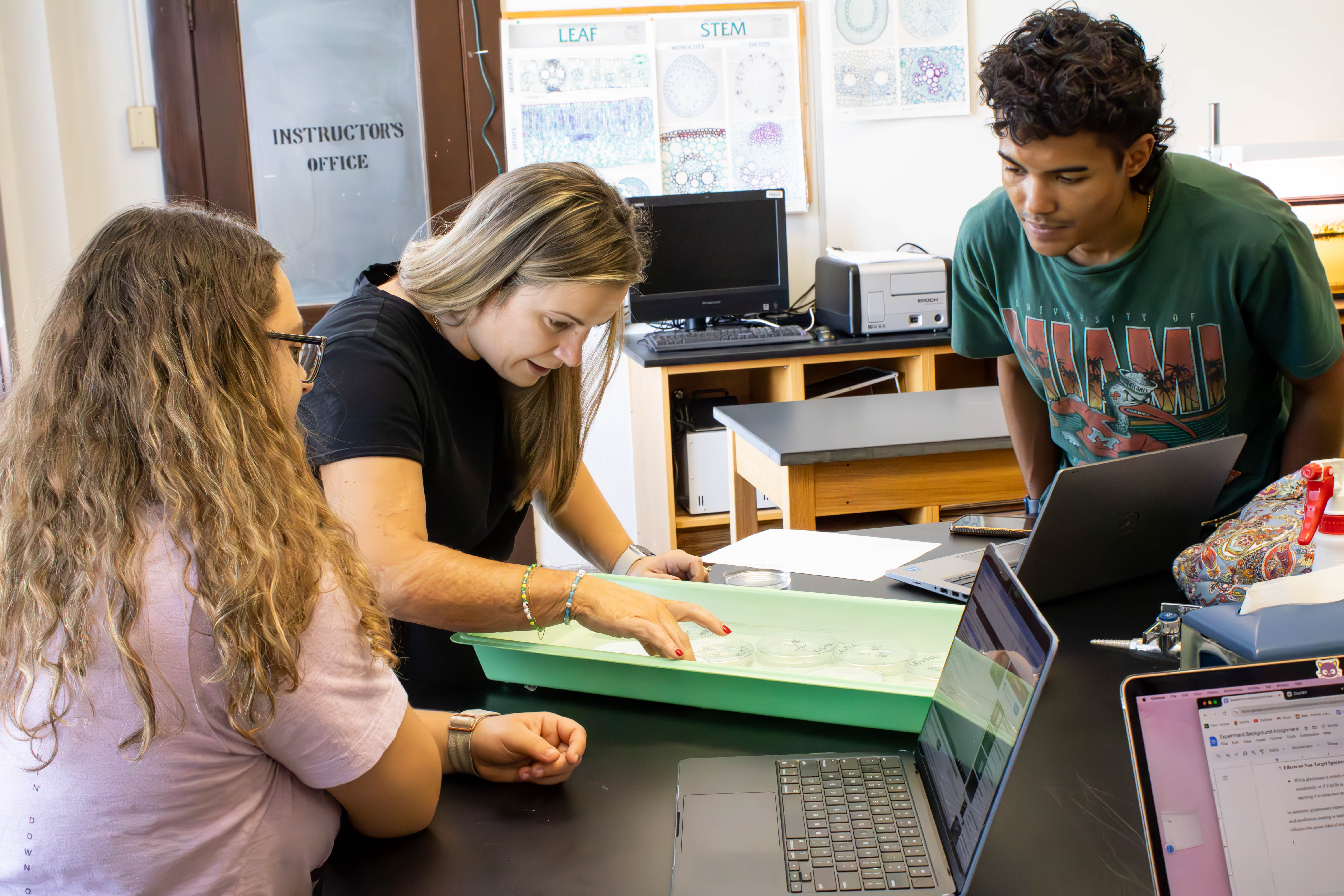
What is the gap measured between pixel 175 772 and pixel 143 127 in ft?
10.1

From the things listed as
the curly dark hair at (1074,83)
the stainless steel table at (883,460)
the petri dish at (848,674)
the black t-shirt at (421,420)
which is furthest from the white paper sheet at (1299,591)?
the stainless steel table at (883,460)

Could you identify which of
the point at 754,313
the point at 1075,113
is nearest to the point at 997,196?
the point at 1075,113

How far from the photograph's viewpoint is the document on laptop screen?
58cm

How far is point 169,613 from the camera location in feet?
2.24

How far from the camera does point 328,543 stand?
2.58 feet

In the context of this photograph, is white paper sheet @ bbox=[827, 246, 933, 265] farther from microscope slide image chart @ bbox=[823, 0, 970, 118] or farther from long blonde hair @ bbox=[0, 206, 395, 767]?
long blonde hair @ bbox=[0, 206, 395, 767]

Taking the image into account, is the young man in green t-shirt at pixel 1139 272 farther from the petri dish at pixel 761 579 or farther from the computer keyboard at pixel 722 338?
the computer keyboard at pixel 722 338

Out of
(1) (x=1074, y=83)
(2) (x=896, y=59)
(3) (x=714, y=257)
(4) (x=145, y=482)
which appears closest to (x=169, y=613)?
(4) (x=145, y=482)

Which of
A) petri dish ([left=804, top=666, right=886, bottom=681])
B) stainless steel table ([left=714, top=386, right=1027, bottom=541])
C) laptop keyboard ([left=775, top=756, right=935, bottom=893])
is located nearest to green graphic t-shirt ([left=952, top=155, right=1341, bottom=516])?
stainless steel table ([left=714, top=386, right=1027, bottom=541])

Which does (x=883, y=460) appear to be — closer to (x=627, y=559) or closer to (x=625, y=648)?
(x=627, y=559)

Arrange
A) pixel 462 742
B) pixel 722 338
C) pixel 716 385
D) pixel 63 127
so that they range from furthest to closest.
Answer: pixel 716 385 → pixel 722 338 → pixel 63 127 → pixel 462 742

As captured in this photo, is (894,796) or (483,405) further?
(483,405)

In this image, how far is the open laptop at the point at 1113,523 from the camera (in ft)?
3.75

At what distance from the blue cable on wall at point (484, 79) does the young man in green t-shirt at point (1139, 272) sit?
2.22 metres
